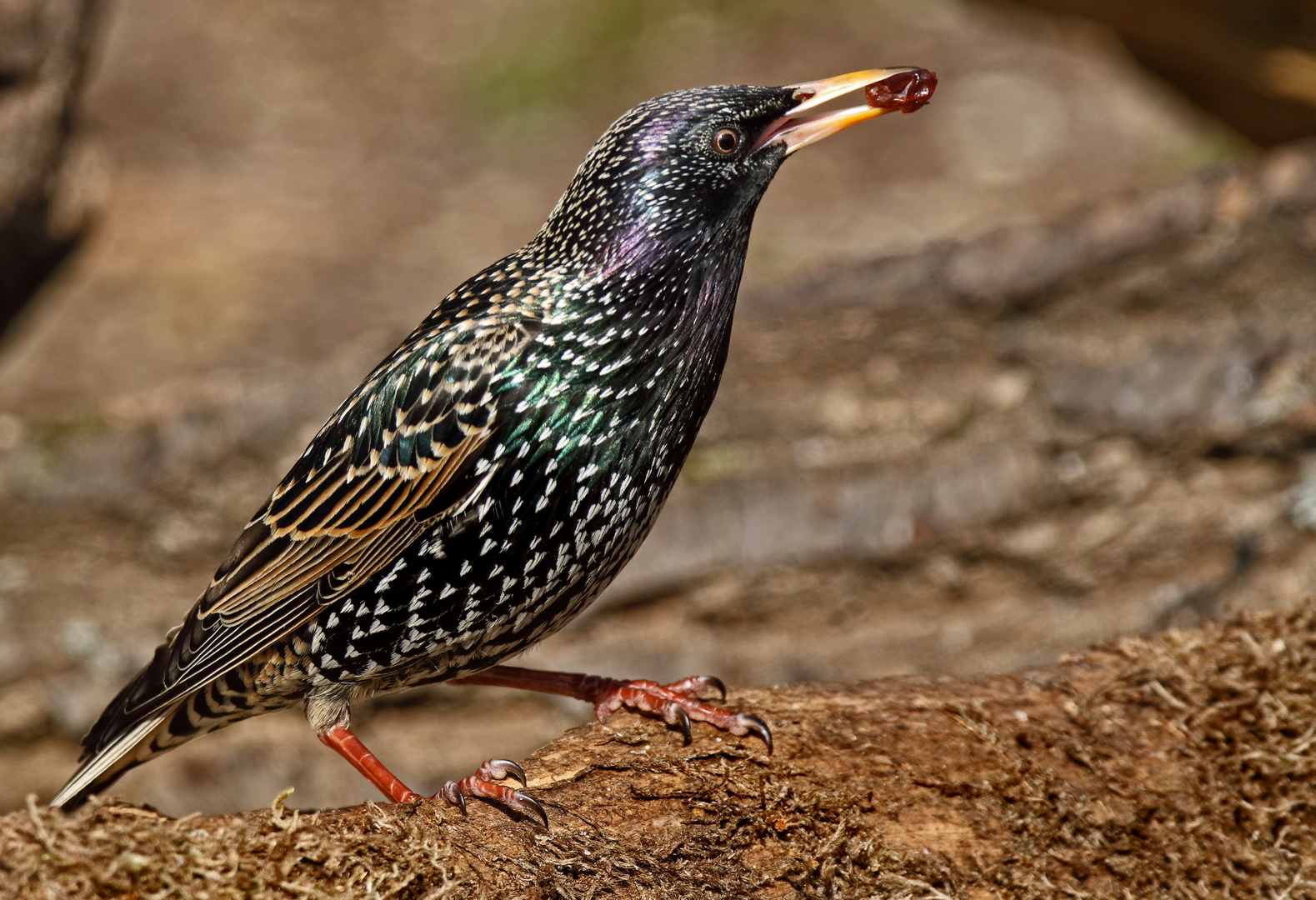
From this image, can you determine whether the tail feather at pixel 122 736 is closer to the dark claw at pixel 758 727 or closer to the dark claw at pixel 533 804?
the dark claw at pixel 533 804

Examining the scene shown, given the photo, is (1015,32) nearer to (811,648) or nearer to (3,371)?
(811,648)

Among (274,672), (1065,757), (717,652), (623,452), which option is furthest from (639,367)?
(717,652)

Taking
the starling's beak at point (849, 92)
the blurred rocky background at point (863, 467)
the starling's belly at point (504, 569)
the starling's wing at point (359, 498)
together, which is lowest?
the blurred rocky background at point (863, 467)

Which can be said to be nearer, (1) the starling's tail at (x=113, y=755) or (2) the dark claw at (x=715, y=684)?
(2) the dark claw at (x=715, y=684)

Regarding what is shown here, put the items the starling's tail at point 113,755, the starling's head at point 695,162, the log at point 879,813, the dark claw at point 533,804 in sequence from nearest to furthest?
the log at point 879,813 → the dark claw at point 533,804 → the starling's head at point 695,162 → the starling's tail at point 113,755

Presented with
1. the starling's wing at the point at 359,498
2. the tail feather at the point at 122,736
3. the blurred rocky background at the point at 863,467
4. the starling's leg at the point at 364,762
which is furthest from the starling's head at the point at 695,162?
the blurred rocky background at the point at 863,467

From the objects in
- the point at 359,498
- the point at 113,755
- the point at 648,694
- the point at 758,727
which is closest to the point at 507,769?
the point at 648,694
